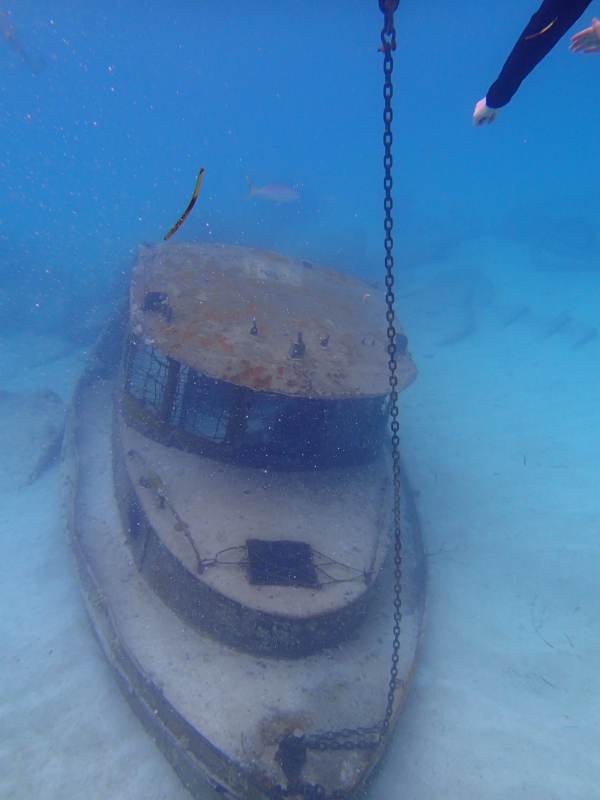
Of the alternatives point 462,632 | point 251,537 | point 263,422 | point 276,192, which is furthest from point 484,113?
point 276,192

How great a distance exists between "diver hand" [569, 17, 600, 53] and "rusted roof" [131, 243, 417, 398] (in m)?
3.55

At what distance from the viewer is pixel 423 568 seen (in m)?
6.06

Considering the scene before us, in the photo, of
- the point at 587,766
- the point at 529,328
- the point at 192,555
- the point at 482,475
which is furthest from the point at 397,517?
the point at 529,328

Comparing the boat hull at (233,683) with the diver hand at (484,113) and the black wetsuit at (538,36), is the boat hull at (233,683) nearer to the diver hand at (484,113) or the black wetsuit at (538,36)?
the diver hand at (484,113)

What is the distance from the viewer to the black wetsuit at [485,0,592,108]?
2.19m

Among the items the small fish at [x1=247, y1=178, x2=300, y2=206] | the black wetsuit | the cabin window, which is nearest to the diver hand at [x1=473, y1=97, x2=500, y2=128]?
the black wetsuit

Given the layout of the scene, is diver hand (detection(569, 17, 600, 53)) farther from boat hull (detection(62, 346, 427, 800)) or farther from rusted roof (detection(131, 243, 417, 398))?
boat hull (detection(62, 346, 427, 800))

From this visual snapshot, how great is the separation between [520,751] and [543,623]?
2.34 meters

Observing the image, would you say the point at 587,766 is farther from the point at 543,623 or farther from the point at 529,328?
the point at 529,328

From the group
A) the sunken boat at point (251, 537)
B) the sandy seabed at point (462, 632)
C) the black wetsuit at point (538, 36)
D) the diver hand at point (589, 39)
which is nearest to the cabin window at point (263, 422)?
the sunken boat at point (251, 537)

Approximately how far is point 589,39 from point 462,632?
730cm

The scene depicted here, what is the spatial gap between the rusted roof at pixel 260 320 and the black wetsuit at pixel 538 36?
3.18 metres

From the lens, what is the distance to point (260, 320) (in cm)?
593

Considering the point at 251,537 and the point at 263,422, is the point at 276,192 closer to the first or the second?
the point at 263,422
